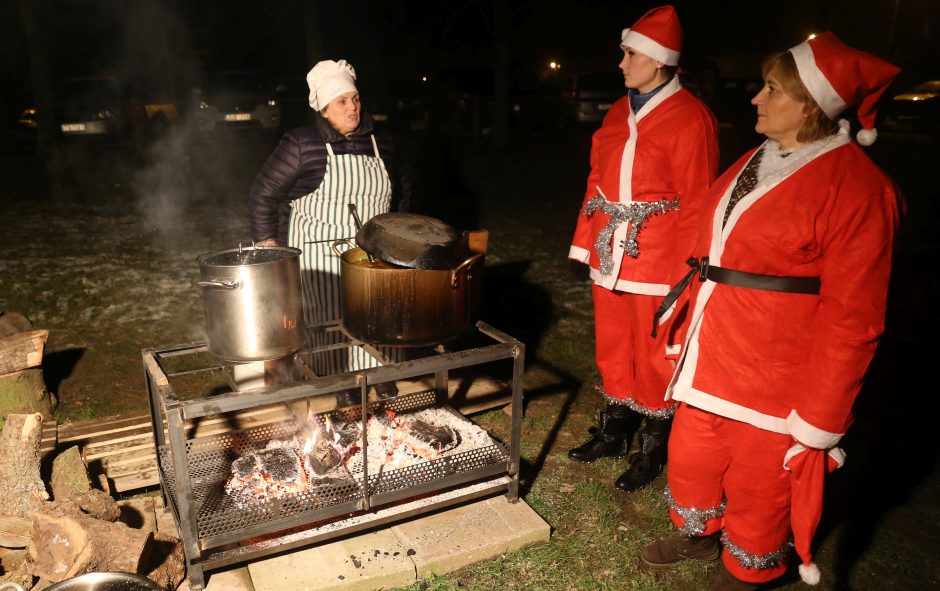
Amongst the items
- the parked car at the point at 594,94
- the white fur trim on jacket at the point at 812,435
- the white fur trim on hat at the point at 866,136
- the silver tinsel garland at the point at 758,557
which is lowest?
the silver tinsel garland at the point at 758,557

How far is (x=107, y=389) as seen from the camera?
4828 mm

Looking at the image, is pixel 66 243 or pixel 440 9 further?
pixel 440 9

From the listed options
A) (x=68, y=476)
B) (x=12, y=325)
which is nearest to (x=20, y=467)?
(x=68, y=476)

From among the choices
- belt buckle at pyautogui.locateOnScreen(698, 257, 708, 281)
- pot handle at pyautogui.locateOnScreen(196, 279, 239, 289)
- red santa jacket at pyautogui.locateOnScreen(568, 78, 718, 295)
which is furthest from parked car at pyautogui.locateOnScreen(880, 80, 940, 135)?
pot handle at pyautogui.locateOnScreen(196, 279, 239, 289)

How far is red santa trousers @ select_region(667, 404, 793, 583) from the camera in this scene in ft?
8.68

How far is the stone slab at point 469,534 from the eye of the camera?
3.10m

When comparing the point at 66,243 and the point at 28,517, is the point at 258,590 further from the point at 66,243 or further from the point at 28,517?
the point at 66,243

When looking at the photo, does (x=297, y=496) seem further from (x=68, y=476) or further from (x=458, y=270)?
(x=458, y=270)

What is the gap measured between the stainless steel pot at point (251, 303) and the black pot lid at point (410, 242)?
14.1 inches

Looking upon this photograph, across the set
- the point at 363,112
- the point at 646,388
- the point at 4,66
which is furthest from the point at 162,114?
the point at 646,388

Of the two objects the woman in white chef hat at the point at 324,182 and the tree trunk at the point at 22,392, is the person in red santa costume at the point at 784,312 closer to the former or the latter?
the woman in white chef hat at the point at 324,182

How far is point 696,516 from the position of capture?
9.57ft

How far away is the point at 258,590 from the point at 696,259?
230cm

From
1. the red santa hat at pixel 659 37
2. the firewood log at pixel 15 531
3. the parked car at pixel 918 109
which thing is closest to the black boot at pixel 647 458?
the red santa hat at pixel 659 37
